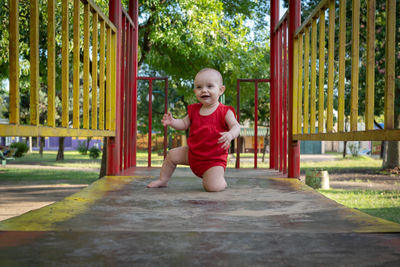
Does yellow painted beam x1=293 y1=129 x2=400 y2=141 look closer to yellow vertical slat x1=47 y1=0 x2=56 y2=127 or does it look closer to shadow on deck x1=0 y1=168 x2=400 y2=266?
shadow on deck x1=0 y1=168 x2=400 y2=266

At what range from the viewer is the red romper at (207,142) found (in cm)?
297

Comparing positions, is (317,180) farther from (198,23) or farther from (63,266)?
(63,266)

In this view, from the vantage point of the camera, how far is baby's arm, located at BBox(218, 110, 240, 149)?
2.75 metres

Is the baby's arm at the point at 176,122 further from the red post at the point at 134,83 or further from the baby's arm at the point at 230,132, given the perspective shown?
the red post at the point at 134,83

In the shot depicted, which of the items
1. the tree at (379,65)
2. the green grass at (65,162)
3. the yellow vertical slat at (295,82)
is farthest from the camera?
the green grass at (65,162)

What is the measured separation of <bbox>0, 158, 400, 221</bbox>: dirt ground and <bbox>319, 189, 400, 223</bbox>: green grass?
1.01 meters

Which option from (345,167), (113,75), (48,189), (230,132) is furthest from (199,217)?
(345,167)

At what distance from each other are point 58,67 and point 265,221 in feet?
30.0

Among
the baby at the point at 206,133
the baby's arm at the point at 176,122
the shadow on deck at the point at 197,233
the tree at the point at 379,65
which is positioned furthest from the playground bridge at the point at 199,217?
the tree at the point at 379,65

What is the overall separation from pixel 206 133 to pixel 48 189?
8.56 m

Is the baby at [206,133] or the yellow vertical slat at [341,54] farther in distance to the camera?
the baby at [206,133]

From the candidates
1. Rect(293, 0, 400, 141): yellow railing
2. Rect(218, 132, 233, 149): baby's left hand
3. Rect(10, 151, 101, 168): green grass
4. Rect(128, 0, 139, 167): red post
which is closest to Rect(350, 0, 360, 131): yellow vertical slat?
Rect(293, 0, 400, 141): yellow railing

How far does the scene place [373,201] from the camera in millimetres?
8547

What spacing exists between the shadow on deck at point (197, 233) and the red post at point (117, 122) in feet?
4.10
